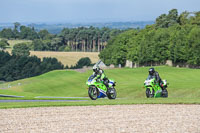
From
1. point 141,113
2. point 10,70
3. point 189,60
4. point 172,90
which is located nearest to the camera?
point 141,113

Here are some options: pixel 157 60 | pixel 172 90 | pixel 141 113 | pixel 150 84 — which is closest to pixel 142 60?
pixel 157 60

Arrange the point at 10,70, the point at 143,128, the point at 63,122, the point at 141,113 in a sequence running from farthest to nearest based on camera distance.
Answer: the point at 10,70
the point at 141,113
the point at 63,122
the point at 143,128

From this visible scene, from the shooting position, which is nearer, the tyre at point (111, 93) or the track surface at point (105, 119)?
the track surface at point (105, 119)

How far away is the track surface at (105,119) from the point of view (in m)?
18.4

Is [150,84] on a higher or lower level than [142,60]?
higher

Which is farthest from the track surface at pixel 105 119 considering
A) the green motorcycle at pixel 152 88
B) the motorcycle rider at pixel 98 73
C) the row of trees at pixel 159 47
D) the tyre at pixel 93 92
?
the row of trees at pixel 159 47

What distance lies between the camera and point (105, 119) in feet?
66.9

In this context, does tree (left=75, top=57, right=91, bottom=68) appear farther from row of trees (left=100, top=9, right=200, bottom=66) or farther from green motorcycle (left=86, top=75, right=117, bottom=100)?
green motorcycle (left=86, top=75, right=117, bottom=100)

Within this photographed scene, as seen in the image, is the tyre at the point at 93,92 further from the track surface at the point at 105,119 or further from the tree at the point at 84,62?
the tree at the point at 84,62

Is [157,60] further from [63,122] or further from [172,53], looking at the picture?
[63,122]

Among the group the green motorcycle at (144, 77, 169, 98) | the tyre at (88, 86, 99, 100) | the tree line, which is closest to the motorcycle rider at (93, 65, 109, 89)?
the tyre at (88, 86, 99, 100)

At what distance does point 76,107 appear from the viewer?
24.1 metres

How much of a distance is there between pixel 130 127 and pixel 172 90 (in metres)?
29.2

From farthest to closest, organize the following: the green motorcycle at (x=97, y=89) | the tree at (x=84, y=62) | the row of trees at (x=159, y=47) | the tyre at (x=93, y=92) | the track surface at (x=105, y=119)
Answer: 1. the tree at (x=84, y=62)
2. the row of trees at (x=159, y=47)
3. the tyre at (x=93, y=92)
4. the green motorcycle at (x=97, y=89)
5. the track surface at (x=105, y=119)
